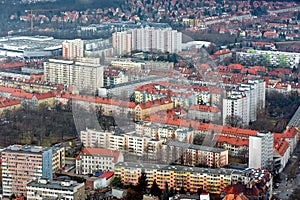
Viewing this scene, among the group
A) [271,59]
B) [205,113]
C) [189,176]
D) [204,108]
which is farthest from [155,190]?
[271,59]

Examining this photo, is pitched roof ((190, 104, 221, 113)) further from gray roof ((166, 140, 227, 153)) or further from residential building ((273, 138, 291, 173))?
gray roof ((166, 140, 227, 153))

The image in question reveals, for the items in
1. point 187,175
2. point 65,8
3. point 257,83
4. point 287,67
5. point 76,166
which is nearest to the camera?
point 187,175

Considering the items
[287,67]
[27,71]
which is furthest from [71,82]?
[287,67]

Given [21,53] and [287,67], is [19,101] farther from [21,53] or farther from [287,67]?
[287,67]

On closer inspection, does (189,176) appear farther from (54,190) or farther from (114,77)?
(114,77)

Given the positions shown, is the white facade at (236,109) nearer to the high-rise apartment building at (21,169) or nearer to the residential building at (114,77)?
the residential building at (114,77)
